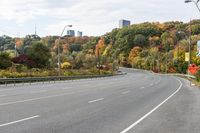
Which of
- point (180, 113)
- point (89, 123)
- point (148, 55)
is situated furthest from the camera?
point (148, 55)

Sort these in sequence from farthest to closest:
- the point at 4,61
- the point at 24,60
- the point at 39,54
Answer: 1. the point at 39,54
2. the point at 24,60
3. the point at 4,61

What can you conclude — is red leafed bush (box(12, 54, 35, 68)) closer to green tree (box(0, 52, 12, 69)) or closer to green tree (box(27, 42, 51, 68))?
green tree (box(27, 42, 51, 68))

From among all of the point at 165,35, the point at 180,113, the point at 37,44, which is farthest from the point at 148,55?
the point at 180,113

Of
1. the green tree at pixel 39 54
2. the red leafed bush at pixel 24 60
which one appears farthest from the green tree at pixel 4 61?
the green tree at pixel 39 54

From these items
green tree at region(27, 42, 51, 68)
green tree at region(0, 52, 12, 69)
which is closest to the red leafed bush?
green tree at region(27, 42, 51, 68)

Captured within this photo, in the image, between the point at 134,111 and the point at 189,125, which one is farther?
the point at 134,111

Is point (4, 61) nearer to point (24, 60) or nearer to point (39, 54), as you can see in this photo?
point (24, 60)

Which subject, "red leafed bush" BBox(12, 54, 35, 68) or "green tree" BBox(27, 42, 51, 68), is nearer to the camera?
"red leafed bush" BBox(12, 54, 35, 68)

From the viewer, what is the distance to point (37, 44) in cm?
9388

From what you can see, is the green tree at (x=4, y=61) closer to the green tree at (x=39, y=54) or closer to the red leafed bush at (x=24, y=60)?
the red leafed bush at (x=24, y=60)

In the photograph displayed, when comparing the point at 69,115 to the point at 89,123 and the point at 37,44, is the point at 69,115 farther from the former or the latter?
the point at 37,44

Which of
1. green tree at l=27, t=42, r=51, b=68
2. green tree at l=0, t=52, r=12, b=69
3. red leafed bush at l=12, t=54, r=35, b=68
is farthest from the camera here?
green tree at l=27, t=42, r=51, b=68

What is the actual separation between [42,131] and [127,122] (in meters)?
3.43

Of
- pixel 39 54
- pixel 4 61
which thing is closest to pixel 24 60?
pixel 39 54
